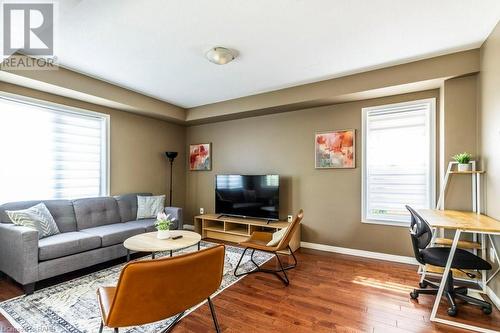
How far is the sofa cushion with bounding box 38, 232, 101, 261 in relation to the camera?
2555mm

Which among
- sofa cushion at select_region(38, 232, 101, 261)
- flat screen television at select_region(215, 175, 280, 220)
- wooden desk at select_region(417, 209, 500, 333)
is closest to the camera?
wooden desk at select_region(417, 209, 500, 333)

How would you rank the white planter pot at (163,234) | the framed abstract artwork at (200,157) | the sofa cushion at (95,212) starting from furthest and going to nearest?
the framed abstract artwork at (200,157), the sofa cushion at (95,212), the white planter pot at (163,234)

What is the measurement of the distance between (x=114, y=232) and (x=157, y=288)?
92.1 inches

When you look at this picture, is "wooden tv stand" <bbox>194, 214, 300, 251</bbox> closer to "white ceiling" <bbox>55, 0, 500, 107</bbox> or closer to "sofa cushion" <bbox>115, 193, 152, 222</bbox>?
"sofa cushion" <bbox>115, 193, 152, 222</bbox>

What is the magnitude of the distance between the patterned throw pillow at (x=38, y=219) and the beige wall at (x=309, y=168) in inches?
108

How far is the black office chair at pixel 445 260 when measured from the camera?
209cm

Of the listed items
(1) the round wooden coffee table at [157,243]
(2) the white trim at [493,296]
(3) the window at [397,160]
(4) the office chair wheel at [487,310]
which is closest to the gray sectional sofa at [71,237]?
(1) the round wooden coffee table at [157,243]

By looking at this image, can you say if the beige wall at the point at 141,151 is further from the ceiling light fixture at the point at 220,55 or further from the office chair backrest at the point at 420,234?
the office chair backrest at the point at 420,234

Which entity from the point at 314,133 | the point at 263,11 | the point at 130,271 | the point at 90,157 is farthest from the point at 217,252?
the point at 90,157

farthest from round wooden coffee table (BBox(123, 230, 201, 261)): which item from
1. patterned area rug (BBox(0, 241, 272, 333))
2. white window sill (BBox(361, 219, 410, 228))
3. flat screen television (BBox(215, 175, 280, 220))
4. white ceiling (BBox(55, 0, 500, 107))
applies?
white window sill (BBox(361, 219, 410, 228))

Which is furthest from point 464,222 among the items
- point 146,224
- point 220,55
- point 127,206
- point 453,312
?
point 127,206

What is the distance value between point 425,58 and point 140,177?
473 centimetres

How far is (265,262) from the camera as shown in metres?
3.40

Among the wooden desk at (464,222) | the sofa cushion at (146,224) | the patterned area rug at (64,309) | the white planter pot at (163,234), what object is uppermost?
the wooden desk at (464,222)
